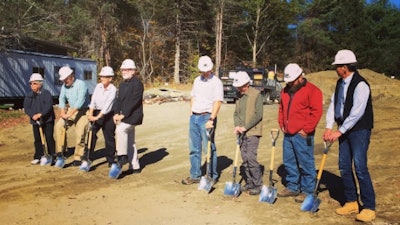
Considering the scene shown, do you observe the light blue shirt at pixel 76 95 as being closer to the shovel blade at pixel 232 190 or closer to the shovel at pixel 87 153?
the shovel at pixel 87 153

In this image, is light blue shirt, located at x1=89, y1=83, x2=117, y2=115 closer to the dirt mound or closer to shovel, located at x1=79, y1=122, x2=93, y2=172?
shovel, located at x1=79, y1=122, x2=93, y2=172

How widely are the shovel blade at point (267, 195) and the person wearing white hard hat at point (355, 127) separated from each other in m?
0.91

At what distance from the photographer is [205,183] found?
6.39 meters

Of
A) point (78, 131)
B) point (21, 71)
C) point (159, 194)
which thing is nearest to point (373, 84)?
point (21, 71)

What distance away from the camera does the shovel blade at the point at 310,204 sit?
5281mm

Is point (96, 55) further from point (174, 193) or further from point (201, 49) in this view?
point (174, 193)

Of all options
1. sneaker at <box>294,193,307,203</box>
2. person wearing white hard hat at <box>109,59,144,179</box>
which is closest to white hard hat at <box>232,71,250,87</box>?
sneaker at <box>294,193,307,203</box>

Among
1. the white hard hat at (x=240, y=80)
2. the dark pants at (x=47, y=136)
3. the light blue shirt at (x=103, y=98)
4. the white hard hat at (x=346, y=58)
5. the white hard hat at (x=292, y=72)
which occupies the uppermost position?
the white hard hat at (x=346, y=58)

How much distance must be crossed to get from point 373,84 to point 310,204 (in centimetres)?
3037

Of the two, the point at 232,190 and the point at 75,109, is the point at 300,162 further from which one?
the point at 75,109

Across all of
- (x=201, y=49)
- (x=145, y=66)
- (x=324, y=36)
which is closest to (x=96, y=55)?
(x=145, y=66)

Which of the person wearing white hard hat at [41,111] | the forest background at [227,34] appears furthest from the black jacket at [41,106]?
the forest background at [227,34]

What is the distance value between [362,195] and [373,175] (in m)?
2.19

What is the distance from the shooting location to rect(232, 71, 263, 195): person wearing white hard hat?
5.94m
